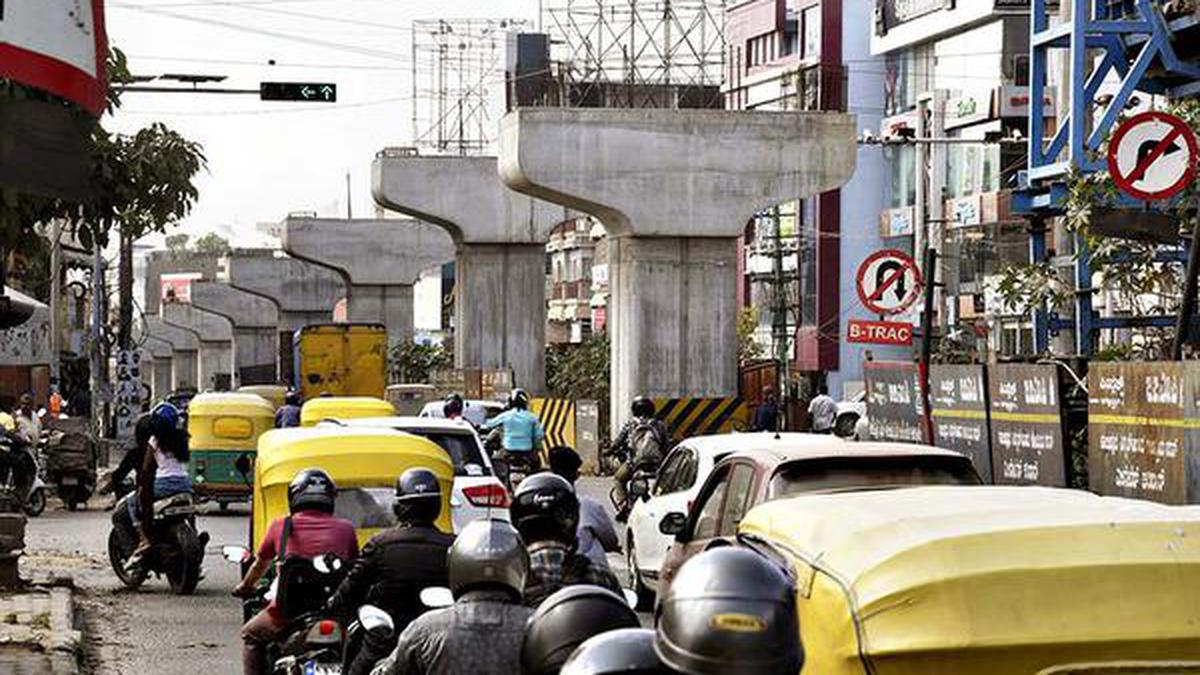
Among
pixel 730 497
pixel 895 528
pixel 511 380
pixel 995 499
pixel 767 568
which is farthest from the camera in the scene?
pixel 511 380

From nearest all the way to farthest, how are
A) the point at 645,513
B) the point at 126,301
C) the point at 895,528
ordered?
the point at 895,528 < the point at 645,513 < the point at 126,301

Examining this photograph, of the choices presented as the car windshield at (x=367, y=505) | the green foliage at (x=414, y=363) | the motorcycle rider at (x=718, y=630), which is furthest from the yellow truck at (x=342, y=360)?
the motorcycle rider at (x=718, y=630)

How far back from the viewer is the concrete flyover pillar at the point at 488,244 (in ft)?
189


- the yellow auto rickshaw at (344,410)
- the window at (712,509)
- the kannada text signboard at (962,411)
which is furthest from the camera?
the yellow auto rickshaw at (344,410)

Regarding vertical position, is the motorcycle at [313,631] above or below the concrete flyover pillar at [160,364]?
above

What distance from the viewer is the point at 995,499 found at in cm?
790

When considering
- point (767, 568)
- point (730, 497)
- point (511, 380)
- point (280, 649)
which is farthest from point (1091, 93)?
point (511, 380)

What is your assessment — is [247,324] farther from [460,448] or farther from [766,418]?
[460,448]

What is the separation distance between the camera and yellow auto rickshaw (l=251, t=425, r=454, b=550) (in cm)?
1498

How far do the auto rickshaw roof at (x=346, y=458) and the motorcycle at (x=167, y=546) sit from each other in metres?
5.62

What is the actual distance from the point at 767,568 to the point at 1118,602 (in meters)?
2.02

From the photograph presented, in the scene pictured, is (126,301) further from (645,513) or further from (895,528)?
(895,528)

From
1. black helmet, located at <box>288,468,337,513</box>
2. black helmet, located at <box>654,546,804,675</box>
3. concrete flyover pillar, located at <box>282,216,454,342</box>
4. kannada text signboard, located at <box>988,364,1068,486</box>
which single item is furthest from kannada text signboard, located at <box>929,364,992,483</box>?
concrete flyover pillar, located at <box>282,216,454,342</box>

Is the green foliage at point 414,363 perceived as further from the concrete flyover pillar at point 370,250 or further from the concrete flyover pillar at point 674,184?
the concrete flyover pillar at point 674,184
